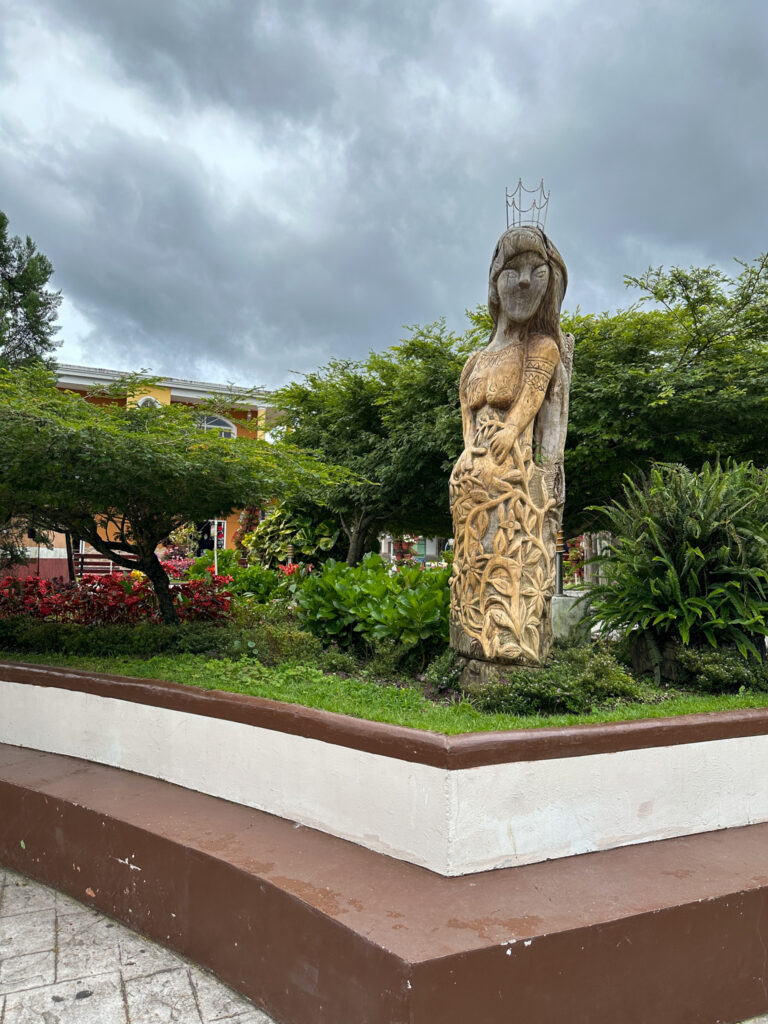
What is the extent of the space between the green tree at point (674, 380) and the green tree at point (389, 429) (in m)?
1.90

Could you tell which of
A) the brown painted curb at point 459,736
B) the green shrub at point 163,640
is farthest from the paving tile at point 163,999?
the green shrub at point 163,640

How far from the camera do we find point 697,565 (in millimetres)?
4562

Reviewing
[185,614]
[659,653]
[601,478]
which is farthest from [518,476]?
[601,478]

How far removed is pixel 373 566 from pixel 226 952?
4496 millimetres

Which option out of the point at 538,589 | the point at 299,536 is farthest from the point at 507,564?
the point at 299,536

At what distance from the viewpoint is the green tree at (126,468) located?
15.2 feet

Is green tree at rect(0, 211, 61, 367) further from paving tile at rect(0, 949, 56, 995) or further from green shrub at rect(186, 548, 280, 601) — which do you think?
paving tile at rect(0, 949, 56, 995)

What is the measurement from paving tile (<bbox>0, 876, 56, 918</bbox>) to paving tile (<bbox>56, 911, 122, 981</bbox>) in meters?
0.17

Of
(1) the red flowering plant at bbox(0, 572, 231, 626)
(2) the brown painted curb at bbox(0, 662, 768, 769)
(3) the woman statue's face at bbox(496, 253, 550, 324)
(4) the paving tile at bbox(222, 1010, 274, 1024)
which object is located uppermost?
(3) the woman statue's face at bbox(496, 253, 550, 324)

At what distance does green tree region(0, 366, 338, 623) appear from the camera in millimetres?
4629

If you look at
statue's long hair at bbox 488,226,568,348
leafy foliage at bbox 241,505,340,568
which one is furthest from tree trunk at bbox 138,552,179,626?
leafy foliage at bbox 241,505,340,568

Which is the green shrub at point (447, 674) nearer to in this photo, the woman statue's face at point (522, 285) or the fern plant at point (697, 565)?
the fern plant at point (697, 565)

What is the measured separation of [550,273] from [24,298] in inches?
512

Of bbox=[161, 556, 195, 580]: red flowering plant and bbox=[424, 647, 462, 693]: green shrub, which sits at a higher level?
bbox=[161, 556, 195, 580]: red flowering plant
